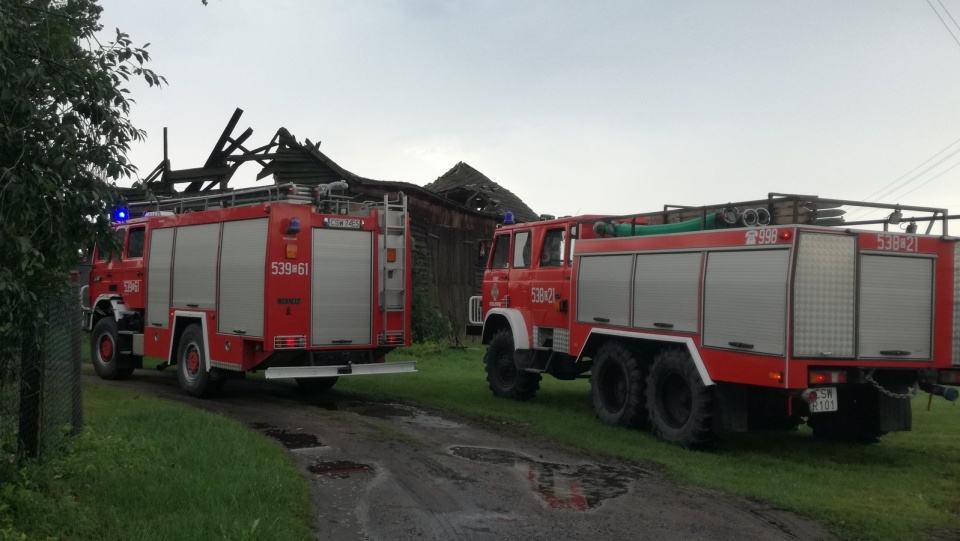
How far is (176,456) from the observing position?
27.6 ft

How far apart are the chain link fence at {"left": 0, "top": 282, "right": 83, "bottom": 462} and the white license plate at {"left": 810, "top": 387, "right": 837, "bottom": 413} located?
7.19 metres

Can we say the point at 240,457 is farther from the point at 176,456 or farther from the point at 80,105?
the point at 80,105

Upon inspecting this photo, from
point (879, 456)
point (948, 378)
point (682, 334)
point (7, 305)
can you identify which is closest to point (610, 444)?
point (682, 334)

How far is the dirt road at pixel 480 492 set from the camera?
694 cm

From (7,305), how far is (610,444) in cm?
684

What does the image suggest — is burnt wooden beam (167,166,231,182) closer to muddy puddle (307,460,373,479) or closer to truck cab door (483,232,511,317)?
truck cab door (483,232,511,317)

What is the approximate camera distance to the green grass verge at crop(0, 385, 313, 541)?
6.22m

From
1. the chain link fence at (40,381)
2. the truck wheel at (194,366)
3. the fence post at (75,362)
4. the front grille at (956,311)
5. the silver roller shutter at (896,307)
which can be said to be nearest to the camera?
the chain link fence at (40,381)

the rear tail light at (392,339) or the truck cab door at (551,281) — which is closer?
the truck cab door at (551,281)

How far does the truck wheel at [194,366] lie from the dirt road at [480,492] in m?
2.06

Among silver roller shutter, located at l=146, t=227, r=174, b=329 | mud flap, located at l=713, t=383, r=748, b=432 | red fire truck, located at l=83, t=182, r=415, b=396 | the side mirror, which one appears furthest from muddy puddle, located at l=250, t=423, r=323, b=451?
the side mirror

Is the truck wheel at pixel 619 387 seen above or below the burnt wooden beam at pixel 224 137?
below

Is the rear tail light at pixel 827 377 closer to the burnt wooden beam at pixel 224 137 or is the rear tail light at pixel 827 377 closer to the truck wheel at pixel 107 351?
the truck wheel at pixel 107 351

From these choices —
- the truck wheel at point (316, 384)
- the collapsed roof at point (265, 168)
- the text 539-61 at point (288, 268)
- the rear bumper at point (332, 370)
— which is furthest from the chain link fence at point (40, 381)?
the collapsed roof at point (265, 168)
